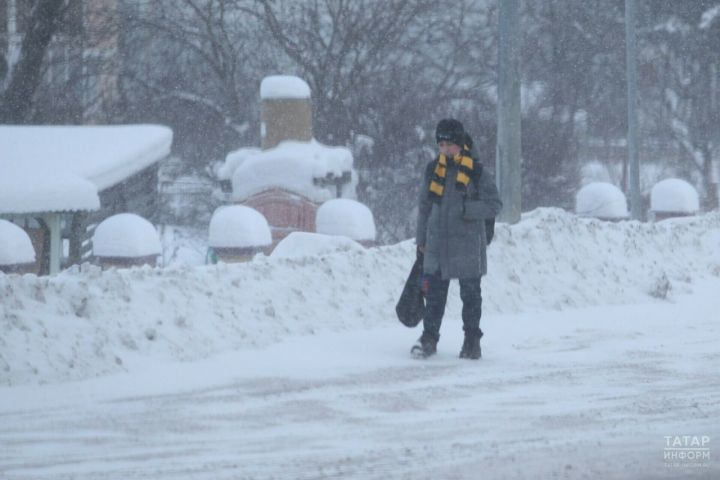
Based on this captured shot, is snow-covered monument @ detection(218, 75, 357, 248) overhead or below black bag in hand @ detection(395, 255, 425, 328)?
overhead

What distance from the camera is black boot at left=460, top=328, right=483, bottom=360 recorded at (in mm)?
9641

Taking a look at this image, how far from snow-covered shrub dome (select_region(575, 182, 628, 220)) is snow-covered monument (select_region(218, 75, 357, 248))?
3.62 metres

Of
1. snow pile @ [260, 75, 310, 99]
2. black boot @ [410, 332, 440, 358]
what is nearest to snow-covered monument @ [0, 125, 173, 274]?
snow pile @ [260, 75, 310, 99]

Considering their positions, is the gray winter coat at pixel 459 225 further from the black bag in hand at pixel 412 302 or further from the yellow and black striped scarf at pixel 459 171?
the black bag in hand at pixel 412 302

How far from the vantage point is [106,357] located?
29.1 feet

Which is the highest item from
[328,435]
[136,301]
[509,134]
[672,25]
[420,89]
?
[672,25]

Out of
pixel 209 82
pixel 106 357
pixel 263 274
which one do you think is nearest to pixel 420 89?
pixel 209 82

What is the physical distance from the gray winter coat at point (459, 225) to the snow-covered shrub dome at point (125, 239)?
5929mm

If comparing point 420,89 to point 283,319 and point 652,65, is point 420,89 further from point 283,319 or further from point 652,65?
point 283,319

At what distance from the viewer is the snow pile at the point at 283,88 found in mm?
20719

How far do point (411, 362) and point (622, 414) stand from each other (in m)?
2.28

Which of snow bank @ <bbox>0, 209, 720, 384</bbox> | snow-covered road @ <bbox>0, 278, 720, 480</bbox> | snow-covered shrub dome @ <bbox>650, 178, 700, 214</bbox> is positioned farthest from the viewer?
snow-covered shrub dome @ <bbox>650, 178, 700, 214</bbox>

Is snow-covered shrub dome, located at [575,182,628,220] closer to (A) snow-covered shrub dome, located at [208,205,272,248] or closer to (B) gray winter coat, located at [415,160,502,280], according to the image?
(A) snow-covered shrub dome, located at [208,205,272,248]

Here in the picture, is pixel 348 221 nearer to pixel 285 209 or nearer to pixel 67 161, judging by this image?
pixel 285 209
